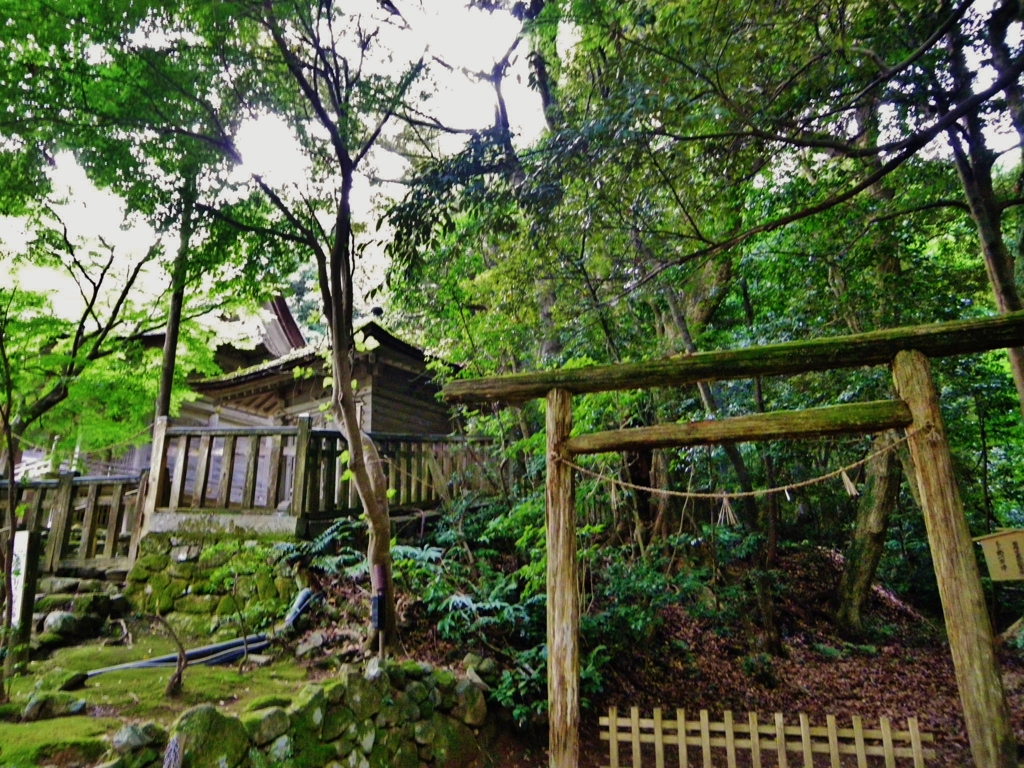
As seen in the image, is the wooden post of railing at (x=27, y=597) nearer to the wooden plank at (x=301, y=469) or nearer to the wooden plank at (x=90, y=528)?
the wooden plank at (x=301, y=469)

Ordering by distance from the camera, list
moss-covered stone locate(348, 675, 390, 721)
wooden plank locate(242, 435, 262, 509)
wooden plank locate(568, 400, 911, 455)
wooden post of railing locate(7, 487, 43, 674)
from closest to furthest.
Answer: wooden plank locate(568, 400, 911, 455)
moss-covered stone locate(348, 675, 390, 721)
wooden post of railing locate(7, 487, 43, 674)
wooden plank locate(242, 435, 262, 509)

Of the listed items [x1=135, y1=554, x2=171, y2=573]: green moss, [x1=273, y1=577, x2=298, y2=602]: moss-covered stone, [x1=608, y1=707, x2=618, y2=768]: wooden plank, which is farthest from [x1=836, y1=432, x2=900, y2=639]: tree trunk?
[x1=135, y1=554, x2=171, y2=573]: green moss

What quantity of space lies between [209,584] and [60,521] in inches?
116

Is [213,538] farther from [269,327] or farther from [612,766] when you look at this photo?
[269,327]

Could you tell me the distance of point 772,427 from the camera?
4078 millimetres

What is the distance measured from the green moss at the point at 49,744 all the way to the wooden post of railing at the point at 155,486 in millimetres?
4405

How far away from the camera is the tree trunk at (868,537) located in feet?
27.2

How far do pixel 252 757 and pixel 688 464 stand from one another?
22.4ft

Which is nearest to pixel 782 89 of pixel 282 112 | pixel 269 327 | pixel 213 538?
pixel 282 112

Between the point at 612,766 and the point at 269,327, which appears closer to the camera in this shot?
the point at 612,766

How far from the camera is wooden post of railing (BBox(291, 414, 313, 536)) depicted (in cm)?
738

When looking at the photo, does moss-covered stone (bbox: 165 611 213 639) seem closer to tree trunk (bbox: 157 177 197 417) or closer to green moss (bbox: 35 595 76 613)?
green moss (bbox: 35 595 76 613)

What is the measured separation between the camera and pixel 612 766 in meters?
4.00

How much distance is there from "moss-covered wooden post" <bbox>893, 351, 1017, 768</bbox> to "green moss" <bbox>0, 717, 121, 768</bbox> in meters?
5.17
